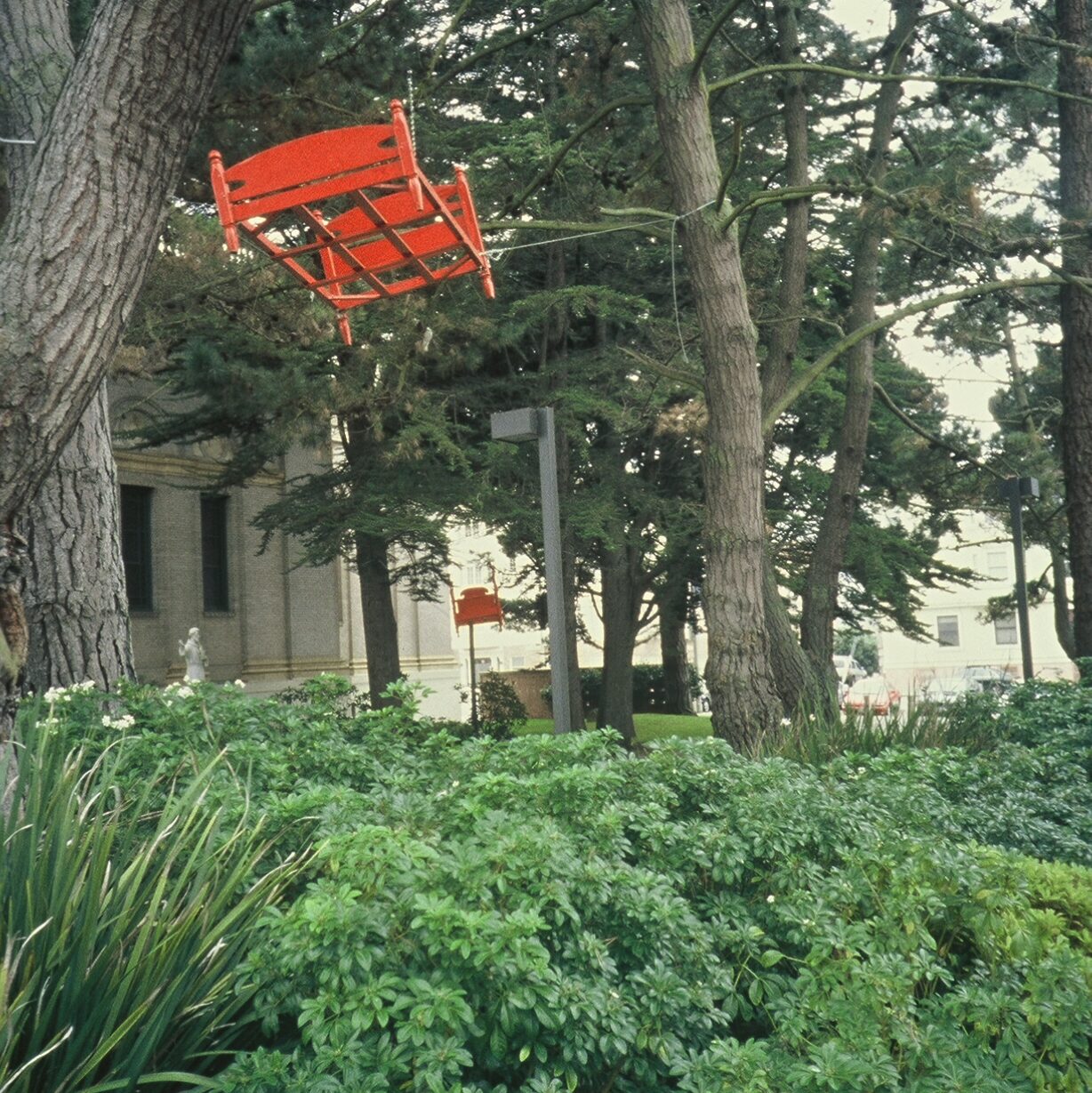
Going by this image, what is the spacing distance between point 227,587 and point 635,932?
25.4 m

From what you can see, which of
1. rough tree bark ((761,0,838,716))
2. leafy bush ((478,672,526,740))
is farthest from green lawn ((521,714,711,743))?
rough tree bark ((761,0,838,716))

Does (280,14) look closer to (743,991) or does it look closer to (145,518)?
(743,991)

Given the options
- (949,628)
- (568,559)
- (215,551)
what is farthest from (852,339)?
(949,628)

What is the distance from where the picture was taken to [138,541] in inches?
1012

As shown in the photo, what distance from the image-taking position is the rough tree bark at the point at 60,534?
7758 millimetres

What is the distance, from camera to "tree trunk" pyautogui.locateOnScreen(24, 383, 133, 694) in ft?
25.4

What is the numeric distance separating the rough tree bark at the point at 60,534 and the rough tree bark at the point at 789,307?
254 inches

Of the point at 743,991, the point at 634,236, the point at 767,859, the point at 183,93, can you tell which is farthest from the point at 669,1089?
the point at 634,236

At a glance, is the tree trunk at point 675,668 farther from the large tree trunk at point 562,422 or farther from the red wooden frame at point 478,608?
the large tree trunk at point 562,422

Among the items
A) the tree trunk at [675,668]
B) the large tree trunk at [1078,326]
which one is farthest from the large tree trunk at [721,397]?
the tree trunk at [675,668]

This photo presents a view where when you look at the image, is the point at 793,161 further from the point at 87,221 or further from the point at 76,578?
the point at 87,221

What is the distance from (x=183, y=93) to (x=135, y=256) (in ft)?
2.31

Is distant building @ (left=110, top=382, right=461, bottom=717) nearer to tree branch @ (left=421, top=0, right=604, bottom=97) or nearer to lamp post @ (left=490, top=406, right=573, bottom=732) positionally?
tree branch @ (left=421, top=0, right=604, bottom=97)

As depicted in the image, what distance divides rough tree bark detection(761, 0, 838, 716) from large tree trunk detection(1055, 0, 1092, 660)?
2.96 m
